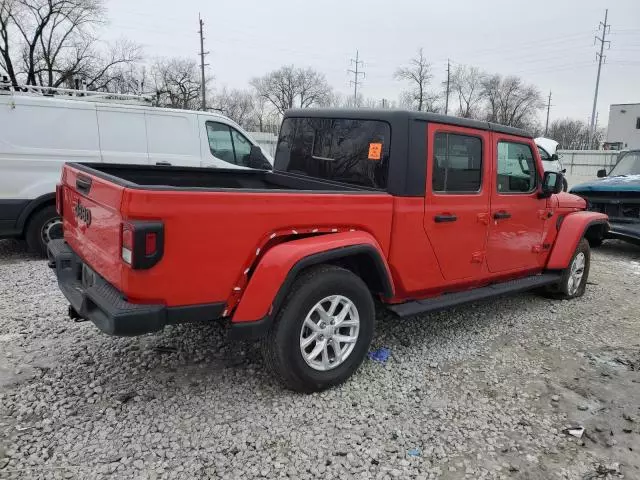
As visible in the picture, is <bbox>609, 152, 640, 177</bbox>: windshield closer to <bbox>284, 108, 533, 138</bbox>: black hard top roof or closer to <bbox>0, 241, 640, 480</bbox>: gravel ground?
<bbox>0, 241, 640, 480</bbox>: gravel ground

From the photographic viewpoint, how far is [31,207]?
6.56 m

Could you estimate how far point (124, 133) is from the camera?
7574mm

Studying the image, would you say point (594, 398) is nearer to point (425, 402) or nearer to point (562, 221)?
point (425, 402)

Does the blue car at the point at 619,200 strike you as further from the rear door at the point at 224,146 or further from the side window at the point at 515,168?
the rear door at the point at 224,146

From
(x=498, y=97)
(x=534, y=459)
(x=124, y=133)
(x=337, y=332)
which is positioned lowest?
(x=534, y=459)

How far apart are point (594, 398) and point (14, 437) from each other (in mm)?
3769

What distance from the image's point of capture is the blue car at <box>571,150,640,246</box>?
8.48 m

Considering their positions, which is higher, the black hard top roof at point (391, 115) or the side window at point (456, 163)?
the black hard top roof at point (391, 115)

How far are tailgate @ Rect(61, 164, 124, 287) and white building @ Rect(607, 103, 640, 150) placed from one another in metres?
54.4

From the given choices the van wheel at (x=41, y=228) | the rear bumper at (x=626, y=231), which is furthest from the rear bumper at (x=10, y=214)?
the rear bumper at (x=626, y=231)

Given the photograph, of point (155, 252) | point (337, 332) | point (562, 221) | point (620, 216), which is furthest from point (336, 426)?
point (620, 216)

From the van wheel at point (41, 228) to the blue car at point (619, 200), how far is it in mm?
8666

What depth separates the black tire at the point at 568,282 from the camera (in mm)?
5488

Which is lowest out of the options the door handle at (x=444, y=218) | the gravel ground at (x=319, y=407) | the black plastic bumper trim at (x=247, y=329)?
the gravel ground at (x=319, y=407)
